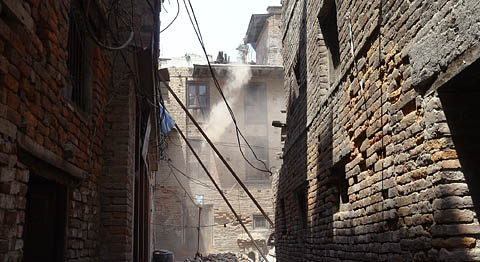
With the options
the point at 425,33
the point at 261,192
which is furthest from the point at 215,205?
the point at 425,33

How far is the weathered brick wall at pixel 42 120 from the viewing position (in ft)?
10.2

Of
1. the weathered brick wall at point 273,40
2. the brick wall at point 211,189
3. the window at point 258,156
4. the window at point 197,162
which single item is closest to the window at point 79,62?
the brick wall at point 211,189

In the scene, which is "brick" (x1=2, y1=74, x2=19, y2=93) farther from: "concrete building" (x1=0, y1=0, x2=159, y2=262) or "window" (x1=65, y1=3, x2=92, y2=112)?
"window" (x1=65, y1=3, x2=92, y2=112)

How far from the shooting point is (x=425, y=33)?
3.62 m

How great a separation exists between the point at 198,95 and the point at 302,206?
17201 millimetres

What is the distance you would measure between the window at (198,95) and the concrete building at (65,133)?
17.8 meters

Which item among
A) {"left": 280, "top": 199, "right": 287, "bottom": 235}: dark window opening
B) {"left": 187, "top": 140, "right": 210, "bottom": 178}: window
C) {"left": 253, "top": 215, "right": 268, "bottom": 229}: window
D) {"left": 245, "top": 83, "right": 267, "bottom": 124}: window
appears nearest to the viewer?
{"left": 280, "top": 199, "right": 287, "bottom": 235}: dark window opening

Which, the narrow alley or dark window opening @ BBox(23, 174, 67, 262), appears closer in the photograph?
the narrow alley

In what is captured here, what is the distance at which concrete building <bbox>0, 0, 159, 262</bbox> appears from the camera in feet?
10.5

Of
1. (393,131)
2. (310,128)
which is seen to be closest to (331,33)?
(310,128)

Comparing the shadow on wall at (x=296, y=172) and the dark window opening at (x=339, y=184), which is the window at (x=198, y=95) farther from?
the dark window opening at (x=339, y=184)

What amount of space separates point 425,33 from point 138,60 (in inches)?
175

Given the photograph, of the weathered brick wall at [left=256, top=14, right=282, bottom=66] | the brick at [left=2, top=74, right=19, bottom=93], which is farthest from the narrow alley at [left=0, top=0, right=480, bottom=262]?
the weathered brick wall at [left=256, top=14, right=282, bottom=66]

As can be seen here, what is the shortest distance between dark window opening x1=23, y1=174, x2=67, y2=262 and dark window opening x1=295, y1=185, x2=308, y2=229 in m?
4.86
